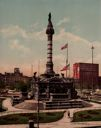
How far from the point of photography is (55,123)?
4944 centimetres

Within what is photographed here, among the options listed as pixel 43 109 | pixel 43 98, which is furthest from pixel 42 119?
pixel 43 98

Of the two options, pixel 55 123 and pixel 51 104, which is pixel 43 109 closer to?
pixel 51 104

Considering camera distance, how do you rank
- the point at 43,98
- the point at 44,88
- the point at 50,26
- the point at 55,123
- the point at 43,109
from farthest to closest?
the point at 50,26, the point at 44,88, the point at 43,98, the point at 43,109, the point at 55,123

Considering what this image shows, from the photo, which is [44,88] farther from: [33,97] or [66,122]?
[66,122]

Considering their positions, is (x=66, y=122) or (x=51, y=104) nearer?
(x=66, y=122)

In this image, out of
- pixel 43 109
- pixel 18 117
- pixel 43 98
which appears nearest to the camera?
pixel 18 117

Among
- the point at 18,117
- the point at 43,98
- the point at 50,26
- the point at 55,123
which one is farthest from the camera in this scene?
the point at 50,26

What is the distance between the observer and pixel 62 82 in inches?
3575

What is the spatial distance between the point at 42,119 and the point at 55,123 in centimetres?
346

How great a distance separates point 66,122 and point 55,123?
198 centimetres

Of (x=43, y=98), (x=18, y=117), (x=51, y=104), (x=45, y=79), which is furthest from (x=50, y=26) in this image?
(x=18, y=117)

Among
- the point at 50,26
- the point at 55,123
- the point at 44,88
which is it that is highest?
the point at 50,26

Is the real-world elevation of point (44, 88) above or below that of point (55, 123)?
above

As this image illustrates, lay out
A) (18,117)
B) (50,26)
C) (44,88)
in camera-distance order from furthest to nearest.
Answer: (50,26) → (44,88) → (18,117)
